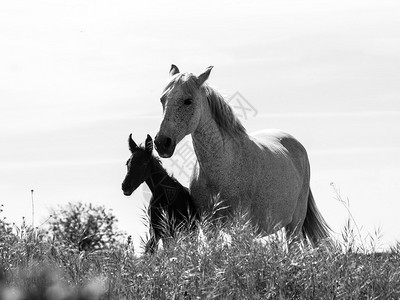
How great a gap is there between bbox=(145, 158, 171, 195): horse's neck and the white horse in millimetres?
436

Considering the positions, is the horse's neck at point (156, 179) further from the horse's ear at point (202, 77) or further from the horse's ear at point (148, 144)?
the horse's ear at point (202, 77)

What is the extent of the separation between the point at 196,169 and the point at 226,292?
2763mm

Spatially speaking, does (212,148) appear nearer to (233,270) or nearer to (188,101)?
(188,101)

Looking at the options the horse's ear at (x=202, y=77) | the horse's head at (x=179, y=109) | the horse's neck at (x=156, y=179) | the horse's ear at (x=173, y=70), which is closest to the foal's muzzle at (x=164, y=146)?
the horse's head at (x=179, y=109)

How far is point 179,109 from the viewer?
278 inches

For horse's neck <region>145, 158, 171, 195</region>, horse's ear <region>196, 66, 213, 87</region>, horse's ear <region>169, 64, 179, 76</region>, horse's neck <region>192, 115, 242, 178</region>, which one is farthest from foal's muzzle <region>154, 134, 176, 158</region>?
horse's ear <region>169, 64, 179, 76</region>

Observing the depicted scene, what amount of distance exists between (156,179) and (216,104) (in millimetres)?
A: 1017

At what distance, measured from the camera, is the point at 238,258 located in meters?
5.55

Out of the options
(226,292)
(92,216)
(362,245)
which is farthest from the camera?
(92,216)

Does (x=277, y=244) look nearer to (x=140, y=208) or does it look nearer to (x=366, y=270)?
(x=366, y=270)

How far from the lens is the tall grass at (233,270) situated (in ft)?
17.0

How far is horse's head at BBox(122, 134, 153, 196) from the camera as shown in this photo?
23.6 feet

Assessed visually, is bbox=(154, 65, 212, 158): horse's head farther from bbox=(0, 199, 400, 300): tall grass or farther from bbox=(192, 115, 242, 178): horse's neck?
bbox=(0, 199, 400, 300): tall grass

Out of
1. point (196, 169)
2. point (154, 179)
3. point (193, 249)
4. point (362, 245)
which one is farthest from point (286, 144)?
point (193, 249)
